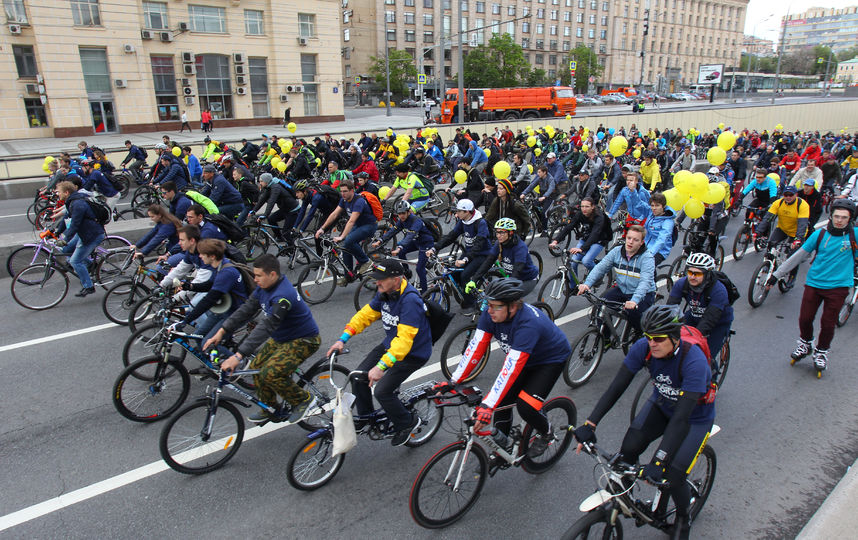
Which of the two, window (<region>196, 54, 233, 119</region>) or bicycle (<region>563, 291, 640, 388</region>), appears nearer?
bicycle (<region>563, 291, 640, 388</region>)

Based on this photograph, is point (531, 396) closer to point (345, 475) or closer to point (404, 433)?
point (404, 433)

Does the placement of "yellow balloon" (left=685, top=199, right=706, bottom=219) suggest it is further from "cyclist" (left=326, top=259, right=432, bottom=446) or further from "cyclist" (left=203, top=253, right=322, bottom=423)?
"cyclist" (left=203, top=253, right=322, bottom=423)

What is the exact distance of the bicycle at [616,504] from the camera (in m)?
3.16

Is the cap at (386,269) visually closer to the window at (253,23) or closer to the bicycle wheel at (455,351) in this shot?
the bicycle wheel at (455,351)

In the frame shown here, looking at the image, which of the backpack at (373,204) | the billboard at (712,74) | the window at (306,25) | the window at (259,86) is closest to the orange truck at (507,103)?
the window at (306,25)

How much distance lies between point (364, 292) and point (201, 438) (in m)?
4.43

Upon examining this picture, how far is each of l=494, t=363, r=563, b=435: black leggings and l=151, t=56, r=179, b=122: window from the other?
38.4m

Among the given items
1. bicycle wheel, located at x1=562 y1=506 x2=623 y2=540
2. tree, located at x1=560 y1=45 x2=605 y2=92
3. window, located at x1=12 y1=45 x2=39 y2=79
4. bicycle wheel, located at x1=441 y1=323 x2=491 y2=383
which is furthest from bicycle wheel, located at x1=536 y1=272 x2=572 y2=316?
tree, located at x1=560 y1=45 x2=605 y2=92

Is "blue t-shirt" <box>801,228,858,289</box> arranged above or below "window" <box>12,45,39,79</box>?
below

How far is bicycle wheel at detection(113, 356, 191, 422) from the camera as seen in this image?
5.10m

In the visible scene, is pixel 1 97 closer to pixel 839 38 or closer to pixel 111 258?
pixel 111 258

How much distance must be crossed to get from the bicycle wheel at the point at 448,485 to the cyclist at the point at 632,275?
2773 millimetres

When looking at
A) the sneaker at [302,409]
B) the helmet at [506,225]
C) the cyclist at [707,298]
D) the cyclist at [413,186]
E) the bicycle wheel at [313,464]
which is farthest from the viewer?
the cyclist at [413,186]

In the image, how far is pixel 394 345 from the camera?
13.9 feet
